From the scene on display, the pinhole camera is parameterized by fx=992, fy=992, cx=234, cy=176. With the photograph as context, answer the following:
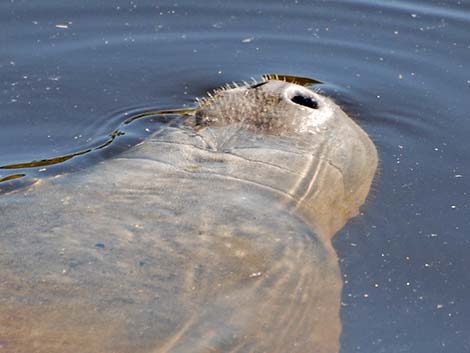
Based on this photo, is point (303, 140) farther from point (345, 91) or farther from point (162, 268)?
point (345, 91)

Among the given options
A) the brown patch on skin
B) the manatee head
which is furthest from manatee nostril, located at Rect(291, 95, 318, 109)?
the brown patch on skin

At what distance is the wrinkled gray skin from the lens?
3.73 meters

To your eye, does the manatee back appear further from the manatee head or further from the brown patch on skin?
Answer: the manatee head

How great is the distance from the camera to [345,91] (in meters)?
6.62

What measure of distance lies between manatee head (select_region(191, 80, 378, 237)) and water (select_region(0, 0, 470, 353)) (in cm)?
24

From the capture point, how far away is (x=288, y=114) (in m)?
4.96

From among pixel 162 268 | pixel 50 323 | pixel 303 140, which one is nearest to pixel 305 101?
pixel 303 140

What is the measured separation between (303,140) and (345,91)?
1834 mm

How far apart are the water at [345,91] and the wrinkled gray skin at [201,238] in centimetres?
36

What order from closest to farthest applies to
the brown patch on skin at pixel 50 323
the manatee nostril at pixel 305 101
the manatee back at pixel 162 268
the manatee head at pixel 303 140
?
the brown patch on skin at pixel 50 323 < the manatee back at pixel 162 268 < the manatee head at pixel 303 140 < the manatee nostril at pixel 305 101

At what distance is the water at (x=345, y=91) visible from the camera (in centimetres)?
474

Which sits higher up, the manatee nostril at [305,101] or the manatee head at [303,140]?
the manatee nostril at [305,101]

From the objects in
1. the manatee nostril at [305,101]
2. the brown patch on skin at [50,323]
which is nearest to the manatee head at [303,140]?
the manatee nostril at [305,101]

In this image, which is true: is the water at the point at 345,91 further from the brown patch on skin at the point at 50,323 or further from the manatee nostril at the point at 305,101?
the brown patch on skin at the point at 50,323
